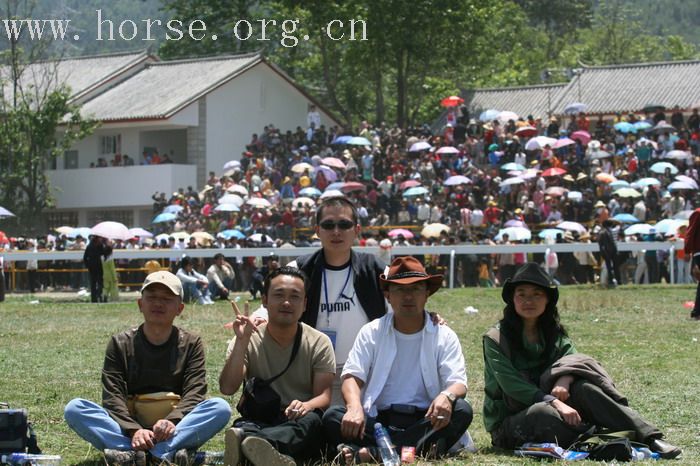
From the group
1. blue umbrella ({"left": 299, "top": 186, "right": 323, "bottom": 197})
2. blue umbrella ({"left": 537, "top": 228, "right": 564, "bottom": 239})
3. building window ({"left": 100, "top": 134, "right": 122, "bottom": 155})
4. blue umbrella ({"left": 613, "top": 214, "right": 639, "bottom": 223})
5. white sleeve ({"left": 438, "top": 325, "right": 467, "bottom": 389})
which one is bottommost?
white sleeve ({"left": 438, "top": 325, "right": 467, "bottom": 389})

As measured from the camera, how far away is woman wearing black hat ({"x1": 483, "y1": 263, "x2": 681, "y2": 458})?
8.23m

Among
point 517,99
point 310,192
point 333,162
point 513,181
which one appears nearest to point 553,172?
point 513,181

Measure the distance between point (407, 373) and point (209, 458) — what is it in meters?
1.38

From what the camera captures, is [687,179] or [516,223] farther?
[687,179]

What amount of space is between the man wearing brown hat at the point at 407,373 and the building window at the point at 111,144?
43.2 m

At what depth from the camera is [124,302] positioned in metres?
25.9

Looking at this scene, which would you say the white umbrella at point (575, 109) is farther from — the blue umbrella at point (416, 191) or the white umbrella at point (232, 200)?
the white umbrella at point (232, 200)

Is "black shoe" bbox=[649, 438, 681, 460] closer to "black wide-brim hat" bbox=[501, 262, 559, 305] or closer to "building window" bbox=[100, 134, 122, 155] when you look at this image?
"black wide-brim hat" bbox=[501, 262, 559, 305]

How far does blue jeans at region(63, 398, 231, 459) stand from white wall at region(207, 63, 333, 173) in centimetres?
4169

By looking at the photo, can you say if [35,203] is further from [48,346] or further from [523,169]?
[48,346]

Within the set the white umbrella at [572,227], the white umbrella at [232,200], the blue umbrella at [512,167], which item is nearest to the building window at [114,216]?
the white umbrella at [232,200]

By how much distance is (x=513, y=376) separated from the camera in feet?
27.8

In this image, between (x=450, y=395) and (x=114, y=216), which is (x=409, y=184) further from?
(x=450, y=395)

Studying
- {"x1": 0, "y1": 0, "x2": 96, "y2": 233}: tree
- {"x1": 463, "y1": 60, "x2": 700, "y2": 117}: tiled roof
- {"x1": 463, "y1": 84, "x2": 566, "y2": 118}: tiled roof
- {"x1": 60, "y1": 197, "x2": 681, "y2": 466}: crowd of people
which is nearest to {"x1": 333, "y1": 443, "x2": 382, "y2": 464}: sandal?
{"x1": 60, "y1": 197, "x2": 681, "y2": 466}: crowd of people
